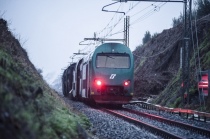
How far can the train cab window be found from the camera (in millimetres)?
17547

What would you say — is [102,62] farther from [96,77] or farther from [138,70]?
[138,70]

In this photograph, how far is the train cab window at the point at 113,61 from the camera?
1755 cm

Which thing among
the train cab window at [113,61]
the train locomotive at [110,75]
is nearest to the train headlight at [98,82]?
the train locomotive at [110,75]

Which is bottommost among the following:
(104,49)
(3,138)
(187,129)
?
(187,129)

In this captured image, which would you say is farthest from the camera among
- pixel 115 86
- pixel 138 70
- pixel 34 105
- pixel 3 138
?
pixel 138 70

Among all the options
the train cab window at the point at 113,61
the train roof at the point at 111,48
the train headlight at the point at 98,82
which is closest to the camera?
the train headlight at the point at 98,82

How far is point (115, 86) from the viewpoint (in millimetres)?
17109

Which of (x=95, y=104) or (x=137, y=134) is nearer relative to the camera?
(x=137, y=134)

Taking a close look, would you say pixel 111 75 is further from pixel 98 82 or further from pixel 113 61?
pixel 113 61

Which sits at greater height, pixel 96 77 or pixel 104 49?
pixel 104 49

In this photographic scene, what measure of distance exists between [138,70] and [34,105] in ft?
113

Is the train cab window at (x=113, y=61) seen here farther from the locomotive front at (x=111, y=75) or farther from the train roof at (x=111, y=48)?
the train roof at (x=111, y=48)

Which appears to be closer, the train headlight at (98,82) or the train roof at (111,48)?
the train headlight at (98,82)

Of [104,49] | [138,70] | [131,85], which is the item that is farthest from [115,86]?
[138,70]
